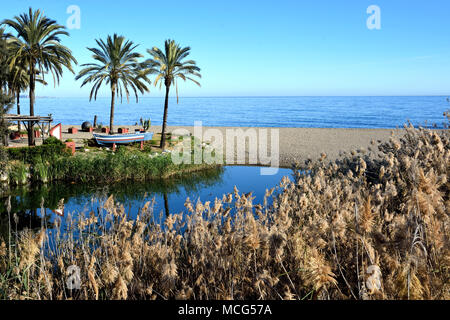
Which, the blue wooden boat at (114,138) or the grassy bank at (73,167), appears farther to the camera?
the blue wooden boat at (114,138)

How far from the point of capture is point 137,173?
1958cm

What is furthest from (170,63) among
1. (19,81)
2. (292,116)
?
(292,116)

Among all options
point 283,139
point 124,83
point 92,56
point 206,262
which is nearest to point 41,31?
point 92,56

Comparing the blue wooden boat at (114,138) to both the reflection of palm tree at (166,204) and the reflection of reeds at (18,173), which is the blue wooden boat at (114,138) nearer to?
the reflection of reeds at (18,173)

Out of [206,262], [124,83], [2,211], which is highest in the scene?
[124,83]

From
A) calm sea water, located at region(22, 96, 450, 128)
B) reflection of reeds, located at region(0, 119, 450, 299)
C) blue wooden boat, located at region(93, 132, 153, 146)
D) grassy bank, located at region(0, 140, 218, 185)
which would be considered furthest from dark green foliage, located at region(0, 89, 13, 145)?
calm sea water, located at region(22, 96, 450, 128)

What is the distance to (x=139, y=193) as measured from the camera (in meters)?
16.8

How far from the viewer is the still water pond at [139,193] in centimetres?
1385

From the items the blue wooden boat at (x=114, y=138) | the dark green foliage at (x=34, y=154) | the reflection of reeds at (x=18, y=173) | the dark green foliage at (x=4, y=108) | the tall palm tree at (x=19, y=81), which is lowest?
the reflection of reeds at (x=18, y=173)

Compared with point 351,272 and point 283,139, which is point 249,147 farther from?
point 351,272

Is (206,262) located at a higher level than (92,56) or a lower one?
lower

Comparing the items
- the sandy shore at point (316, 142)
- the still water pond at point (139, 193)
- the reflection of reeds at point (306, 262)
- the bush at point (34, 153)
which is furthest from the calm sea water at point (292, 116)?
the reflection of reeds at point (306, 262)
